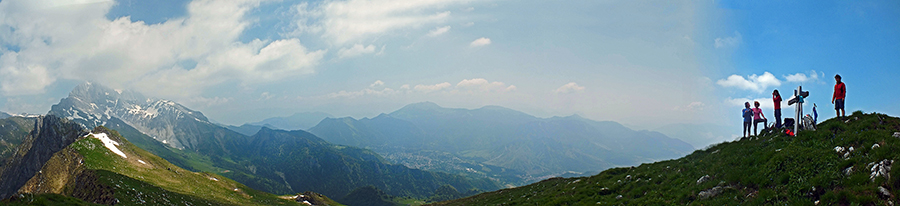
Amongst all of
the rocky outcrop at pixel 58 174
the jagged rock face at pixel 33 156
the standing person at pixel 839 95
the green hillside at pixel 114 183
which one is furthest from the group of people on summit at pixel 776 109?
the jagged rock face at pixel 33 156

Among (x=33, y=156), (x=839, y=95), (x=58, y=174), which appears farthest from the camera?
(x=33, y=156)

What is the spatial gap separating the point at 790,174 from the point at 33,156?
245 meters

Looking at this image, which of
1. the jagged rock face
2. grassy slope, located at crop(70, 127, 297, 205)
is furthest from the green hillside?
the jagged rock face

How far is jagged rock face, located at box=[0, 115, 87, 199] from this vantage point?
140 metres

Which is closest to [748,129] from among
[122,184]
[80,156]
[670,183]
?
[670,183]

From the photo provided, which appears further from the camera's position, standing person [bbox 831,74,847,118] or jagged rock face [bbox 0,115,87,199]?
jagged rock face [bbox 0,115,87,199]

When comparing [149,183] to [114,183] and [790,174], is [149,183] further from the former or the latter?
[790,174]

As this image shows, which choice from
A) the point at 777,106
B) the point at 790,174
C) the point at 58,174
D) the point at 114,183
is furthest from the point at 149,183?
the point at 777,106

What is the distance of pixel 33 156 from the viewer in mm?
154000

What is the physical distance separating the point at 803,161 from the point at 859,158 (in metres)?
2.27

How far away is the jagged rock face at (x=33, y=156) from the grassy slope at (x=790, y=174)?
8174 inches

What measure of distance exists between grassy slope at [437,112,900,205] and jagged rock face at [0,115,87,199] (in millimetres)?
207622

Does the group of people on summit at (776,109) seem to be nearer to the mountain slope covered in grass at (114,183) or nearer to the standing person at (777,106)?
the standing person at (777,106)

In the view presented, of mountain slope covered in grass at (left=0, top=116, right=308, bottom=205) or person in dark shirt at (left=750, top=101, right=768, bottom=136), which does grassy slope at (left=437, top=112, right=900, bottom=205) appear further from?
mountain slope covered in grass at (left=0, top=116, right=308, bottom=205)
